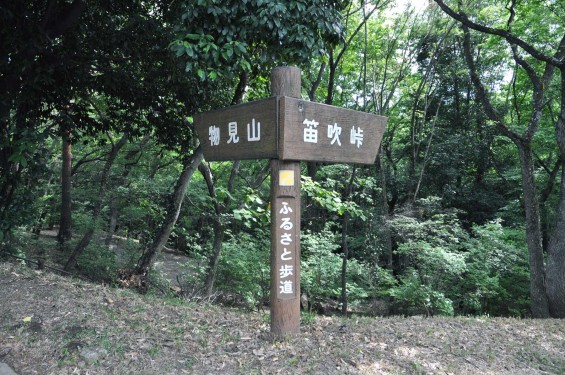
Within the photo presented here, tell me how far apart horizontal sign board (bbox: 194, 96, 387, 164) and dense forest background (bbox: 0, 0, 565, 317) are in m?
0.64

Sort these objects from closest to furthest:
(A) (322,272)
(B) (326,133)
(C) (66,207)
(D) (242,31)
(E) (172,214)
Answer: (B) (326,133) → (D) (242,31) → (E) (172,214) → (A) (322,272) → (C) (66,207)

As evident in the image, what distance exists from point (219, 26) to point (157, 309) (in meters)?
3.01

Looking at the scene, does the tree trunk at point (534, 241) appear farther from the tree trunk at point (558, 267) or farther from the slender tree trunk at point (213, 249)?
the slender tree trunk at point (213, 249)

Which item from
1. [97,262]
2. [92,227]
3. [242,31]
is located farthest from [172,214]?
[242,31]

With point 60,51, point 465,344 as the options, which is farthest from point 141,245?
point 465,344

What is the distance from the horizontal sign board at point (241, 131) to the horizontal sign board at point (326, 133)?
113 mm

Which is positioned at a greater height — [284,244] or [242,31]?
[242,31]

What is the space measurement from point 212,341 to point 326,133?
2072 mm

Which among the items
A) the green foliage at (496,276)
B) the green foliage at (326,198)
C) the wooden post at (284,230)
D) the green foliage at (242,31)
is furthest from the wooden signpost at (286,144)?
the green foliage at (496,276)

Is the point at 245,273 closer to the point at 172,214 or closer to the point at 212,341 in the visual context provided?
the point at 172,214

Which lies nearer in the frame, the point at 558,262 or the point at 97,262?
the point at 558,262

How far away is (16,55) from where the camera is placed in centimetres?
562

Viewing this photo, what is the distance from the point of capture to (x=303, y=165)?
14836 mm

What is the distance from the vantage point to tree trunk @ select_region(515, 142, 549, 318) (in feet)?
25.1
